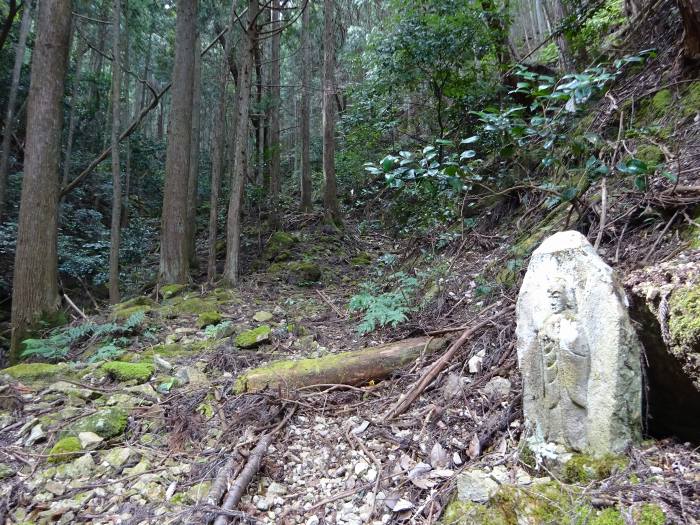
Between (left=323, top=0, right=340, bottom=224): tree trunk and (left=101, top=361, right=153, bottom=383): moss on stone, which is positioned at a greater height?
(left=323, top=0, right=340, bottom=224): tree trunk

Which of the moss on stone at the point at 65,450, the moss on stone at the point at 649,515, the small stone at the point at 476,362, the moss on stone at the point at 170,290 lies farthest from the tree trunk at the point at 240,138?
the moss on stone at the point at 649,515

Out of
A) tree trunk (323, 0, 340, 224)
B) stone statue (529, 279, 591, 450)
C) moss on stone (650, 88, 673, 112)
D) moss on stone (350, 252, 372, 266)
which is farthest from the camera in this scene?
tree trunk (323, 0, 340, 224)

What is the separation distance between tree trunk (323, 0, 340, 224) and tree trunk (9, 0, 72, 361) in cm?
605

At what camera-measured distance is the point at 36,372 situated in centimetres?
468

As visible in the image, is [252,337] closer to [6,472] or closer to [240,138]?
[6,472]

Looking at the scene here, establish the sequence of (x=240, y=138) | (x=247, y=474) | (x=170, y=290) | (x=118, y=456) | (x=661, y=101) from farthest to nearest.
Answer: (x=240, y=138)
(x=170, y=290)
(x=661, y=101)
(x=118, y=456)
(x=247, y=474)

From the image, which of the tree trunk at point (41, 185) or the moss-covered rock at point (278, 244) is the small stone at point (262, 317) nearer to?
the tree trunk at point (41, 185)

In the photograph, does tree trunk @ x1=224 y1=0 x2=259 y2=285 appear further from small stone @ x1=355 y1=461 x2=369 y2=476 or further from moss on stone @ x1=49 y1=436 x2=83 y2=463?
small stone @ x1=355 y1=461 x2=369 y2=476

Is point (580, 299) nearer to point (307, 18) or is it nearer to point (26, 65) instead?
point (307, 18)

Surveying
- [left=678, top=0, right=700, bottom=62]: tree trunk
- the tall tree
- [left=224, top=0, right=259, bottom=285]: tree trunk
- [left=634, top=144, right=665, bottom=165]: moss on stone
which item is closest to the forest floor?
[left=634, top=144, right=665, bottom=165]: moss on stone

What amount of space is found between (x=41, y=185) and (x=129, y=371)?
3.90 metres

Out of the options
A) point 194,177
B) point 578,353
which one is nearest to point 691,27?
point 578,353

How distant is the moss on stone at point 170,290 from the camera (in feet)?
25.6

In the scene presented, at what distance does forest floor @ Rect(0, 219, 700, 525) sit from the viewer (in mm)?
2561
